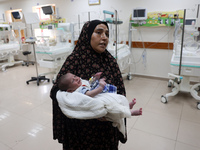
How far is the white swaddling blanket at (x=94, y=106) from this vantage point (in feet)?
2.97

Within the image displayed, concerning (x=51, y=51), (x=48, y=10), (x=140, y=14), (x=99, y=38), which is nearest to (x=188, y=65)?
(x=140, y=14)

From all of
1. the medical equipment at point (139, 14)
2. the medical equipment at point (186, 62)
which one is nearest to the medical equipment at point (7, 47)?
the medical equipment at point (139, 14)

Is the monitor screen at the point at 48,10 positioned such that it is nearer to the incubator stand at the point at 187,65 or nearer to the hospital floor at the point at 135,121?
the hospital floor at the point at 135,121

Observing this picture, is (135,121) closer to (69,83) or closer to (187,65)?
(187,65)

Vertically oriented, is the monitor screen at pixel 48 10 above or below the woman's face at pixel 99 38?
above

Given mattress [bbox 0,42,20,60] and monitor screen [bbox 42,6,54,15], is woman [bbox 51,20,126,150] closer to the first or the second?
monitor screen [bbox 42,6,54,15]

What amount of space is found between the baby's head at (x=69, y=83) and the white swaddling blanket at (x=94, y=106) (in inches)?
2.9

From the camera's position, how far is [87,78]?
117 centimetres

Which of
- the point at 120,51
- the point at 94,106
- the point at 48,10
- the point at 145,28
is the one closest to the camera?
the point at 94,106

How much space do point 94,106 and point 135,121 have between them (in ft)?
5.38

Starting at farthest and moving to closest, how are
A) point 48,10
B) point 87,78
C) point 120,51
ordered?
1. point 48,10
2. point 120,51
3. point 87,78

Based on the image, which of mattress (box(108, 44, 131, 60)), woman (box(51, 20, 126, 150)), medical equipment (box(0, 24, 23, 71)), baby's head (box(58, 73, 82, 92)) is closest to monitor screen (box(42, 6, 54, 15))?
medical equipment (box(0, 24, 23, 71))

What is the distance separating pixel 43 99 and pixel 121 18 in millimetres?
2703

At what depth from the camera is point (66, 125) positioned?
117cm
